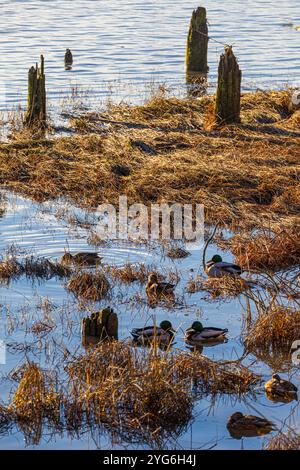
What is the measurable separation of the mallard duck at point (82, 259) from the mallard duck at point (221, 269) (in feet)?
4.18

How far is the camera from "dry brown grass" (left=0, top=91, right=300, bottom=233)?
12.5m

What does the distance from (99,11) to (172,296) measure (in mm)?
37545

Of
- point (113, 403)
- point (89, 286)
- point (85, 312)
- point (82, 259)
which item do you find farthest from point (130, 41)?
point (113, 403)

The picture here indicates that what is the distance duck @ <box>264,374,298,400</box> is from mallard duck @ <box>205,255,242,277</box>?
8.39 feet

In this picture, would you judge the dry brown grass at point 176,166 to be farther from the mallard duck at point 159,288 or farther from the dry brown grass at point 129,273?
the mallard duck at point 159,288

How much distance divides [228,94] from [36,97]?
139 inches

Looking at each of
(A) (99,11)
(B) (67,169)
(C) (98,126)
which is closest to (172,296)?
(B) (67,169)

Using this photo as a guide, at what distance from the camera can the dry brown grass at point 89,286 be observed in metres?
9.30

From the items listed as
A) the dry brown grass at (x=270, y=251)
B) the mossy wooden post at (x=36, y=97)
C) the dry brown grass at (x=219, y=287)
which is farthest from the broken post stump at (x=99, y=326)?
the mossy wooden post at (x=36, y=97)

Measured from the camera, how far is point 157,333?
795 cm

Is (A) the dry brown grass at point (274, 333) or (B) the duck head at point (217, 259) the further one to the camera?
(B) the duck head at point (217, 259)

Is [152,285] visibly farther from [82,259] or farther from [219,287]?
[82,259]

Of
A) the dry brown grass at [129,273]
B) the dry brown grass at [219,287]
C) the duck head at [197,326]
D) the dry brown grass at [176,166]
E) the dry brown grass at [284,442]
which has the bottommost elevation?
the dry brown grass at [284,442]

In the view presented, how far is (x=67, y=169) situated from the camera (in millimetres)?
13922
